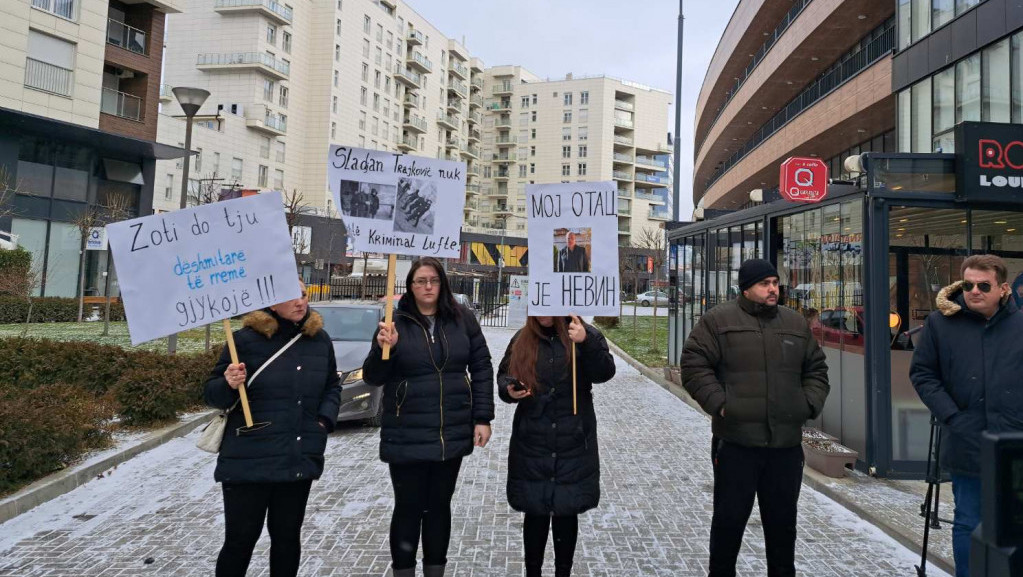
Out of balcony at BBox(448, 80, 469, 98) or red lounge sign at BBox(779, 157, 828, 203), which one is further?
balcony at BBox(448, 80, 469, 98)

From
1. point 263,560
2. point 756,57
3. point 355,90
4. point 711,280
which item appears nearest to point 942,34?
point 711,280

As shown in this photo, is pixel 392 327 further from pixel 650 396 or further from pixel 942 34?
pixel 942 34

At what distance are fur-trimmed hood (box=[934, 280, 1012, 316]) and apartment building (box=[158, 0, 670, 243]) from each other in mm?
36486

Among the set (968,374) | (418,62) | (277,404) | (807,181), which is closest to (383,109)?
(418,62)

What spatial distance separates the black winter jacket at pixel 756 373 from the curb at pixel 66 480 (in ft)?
17.5

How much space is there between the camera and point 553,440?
12.6 feet

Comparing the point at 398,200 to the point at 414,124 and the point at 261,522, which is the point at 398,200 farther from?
the point at 414,124

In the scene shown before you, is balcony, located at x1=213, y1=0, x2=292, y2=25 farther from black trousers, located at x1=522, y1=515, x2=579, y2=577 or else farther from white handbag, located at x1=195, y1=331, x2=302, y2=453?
black trousers, located at x1=522, y1=515, x2=579, y2=577

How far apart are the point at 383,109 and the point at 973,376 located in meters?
68.4

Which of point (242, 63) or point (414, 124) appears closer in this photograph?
point (242, 63)

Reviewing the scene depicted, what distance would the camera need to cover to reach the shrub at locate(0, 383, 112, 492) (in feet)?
18.7

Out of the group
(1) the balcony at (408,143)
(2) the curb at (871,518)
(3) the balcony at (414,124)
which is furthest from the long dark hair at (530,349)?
(3) the balcony at (414,124)

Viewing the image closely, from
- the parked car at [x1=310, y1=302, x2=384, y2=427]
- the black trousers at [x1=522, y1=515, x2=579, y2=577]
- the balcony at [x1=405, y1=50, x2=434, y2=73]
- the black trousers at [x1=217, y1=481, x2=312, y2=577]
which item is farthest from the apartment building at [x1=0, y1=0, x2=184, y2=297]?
the balcony at [x1=405, y1=50, x2=434, y2=73]

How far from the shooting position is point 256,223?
391 cm
